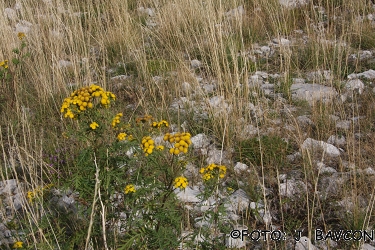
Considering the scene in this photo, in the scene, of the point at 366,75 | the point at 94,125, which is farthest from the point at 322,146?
the point at 94,125

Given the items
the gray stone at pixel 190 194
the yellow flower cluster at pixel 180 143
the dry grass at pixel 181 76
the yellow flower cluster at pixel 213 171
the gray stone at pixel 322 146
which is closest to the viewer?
the yellow flower cluster at pixel 180 143

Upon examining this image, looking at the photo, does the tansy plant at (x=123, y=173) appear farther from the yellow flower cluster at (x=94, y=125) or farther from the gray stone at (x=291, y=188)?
the gray stone at (x=291, y=188)

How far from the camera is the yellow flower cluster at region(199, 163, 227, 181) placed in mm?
2013

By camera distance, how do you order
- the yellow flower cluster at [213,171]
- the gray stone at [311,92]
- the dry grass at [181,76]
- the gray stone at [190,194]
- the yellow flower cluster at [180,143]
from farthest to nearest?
the gray stone at [311,92] < the dry grass at [181,76] < the gray stone at [190,194] < the yellow flower cluster at [213,171] < the yellow flower cluster at [180,143]

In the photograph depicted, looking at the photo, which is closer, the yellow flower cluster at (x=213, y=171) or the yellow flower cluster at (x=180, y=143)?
the yellow flower cluster at (x=180, y=143)

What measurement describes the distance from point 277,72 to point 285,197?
2.04m

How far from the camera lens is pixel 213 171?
206cm

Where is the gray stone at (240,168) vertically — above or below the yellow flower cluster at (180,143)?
below

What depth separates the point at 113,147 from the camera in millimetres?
1988

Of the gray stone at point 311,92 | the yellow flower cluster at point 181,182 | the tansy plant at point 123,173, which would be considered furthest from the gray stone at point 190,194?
the gray stone at point 311,92

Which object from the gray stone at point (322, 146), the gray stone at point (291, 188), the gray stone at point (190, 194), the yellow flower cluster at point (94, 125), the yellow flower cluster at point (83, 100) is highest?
the yellow flower cluster at point (83, 100)

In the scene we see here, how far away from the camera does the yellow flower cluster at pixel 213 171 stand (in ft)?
6.60

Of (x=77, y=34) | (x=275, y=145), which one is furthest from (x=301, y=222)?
(x=77, y=34)

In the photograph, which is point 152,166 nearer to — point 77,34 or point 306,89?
point 306,89
